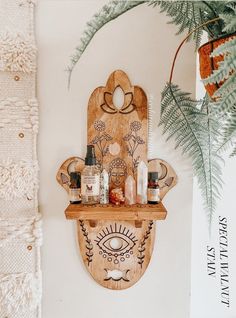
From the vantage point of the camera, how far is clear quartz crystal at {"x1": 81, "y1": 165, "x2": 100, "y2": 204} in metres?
1.00

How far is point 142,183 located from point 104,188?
0.14m

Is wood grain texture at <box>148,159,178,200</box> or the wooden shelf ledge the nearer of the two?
the wooden shelf ledge

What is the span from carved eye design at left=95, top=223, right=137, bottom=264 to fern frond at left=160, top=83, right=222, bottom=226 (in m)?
0.34

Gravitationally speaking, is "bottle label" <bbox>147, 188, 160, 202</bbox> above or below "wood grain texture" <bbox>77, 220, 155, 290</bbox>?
above

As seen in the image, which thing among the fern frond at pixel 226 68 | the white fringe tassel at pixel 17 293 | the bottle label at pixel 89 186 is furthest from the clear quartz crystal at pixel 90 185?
the fern frond at pixel 226 68

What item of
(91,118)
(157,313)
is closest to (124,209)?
(91,118)

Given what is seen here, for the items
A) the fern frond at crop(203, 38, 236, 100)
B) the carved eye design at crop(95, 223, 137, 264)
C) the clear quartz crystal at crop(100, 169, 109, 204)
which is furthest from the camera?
the carved eye design at crop(95, 223, 137, 264)

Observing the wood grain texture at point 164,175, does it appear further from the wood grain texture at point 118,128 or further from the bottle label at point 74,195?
the bottle label at point 74,195

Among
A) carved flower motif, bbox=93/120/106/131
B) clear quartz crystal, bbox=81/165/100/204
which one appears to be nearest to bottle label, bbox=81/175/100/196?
clear quartz crystal, bbox=81/165/100/204

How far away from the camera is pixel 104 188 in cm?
105

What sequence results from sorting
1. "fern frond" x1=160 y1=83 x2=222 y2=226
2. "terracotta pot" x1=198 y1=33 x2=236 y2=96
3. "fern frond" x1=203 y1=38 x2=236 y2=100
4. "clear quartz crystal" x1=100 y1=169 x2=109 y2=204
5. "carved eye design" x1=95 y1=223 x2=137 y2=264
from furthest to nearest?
"carved eye design" x1=95 y1=223 x2=137 y2=264
"clear quartz crystal" x1=100 y1=169 x2=109 y2=204
"fern frond" x1=160 y1=83 x2=222 y2=226
"terracotta pot" x1=198 y1=33 x2=236 y2=96
"fern frond" x1=203 y1=38 x2=236 y2=100

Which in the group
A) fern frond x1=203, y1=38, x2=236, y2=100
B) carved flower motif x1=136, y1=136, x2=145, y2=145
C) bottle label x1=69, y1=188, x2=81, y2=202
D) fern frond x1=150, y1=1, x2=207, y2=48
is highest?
fern frond x1=150, y1=1, x2=207, y2=48

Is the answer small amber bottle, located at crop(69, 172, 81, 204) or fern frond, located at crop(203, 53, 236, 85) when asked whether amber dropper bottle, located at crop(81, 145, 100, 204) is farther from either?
fern frond, located at crop(203, 53, 236, 85)

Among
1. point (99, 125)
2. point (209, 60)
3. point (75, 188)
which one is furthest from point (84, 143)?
point (209, 60)
